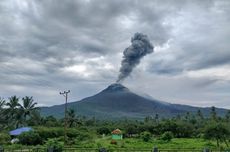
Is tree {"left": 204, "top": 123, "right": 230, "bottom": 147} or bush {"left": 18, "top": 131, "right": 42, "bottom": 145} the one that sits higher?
tree {"left": 204, "top": 123, "right": 230, "bottom": 147}

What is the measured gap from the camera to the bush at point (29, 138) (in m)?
49.1

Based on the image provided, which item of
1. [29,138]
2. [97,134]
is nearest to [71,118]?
[97,134]

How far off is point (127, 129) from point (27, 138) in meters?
37.5

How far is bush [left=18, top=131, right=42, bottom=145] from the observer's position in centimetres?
4909

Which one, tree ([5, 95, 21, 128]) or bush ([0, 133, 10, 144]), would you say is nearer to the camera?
bush ([0, 133, 10, 144])

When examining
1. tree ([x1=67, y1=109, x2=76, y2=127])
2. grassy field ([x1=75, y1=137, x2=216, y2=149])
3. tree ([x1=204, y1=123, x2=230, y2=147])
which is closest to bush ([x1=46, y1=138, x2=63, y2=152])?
grassy field ([x1=75, y1=137, x2=216, y2=149])

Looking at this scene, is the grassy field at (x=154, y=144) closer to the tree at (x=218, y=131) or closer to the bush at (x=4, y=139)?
the tree at (x=218, y=131)

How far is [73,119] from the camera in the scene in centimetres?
7394

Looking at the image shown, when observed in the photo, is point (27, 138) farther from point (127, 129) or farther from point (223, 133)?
point (127, 129)

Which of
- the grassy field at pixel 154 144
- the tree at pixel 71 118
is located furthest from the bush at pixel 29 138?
the tree at pixel 71 118

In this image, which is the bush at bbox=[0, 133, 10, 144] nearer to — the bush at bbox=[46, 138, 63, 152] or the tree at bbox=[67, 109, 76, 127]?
the bush at bbox=[46, 138, 63, 152]

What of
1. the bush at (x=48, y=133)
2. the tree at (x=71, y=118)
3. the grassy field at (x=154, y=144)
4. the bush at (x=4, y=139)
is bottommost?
the grassy field at (x=154, y=144)

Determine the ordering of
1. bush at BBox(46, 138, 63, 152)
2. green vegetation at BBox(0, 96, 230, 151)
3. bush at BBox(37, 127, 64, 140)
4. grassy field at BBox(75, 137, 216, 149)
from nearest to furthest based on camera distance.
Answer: bush at BBox(46, 138, 63, 152) < grassy field at BBox(75, 137, 216, 149) < green vegetation at BBox(0, 96, 230, 151) < bush at BBox(37, 127, 64, 140)

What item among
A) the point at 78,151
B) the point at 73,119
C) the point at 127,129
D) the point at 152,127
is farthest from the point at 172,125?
the point at 78,151
